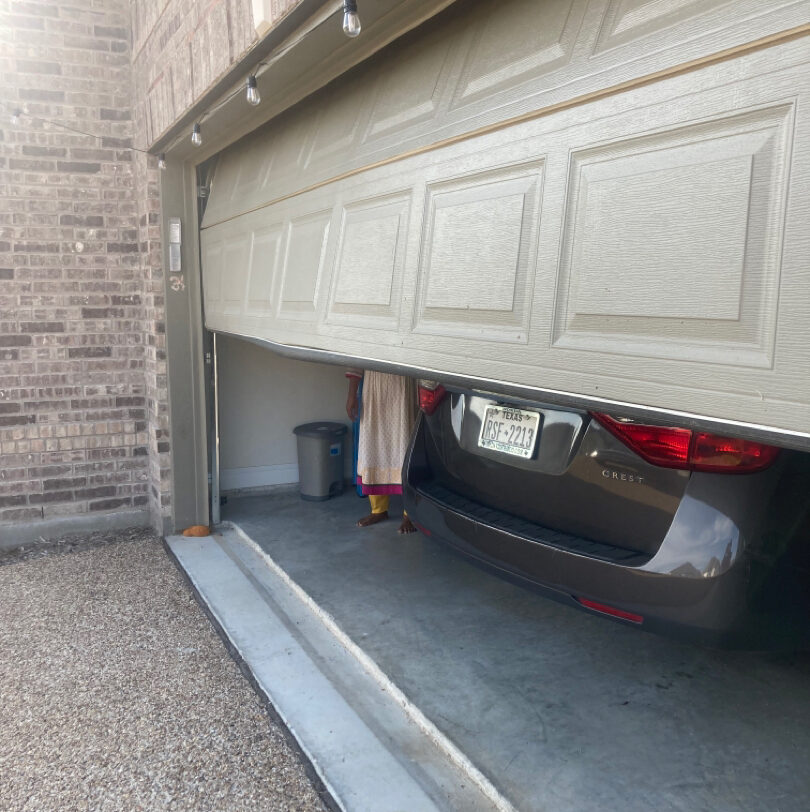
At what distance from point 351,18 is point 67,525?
15.1 ft

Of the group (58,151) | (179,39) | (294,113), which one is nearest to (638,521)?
(294,113)

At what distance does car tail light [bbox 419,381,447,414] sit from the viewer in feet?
12.2

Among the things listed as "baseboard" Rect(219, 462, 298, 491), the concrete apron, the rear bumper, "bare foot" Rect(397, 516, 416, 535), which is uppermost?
the rear bumper

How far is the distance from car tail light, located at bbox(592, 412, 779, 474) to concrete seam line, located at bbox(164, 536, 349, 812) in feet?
Result: 5.42

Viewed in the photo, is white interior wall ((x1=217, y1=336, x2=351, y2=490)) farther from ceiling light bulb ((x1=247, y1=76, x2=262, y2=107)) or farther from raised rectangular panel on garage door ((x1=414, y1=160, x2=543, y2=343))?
raised rectangular panel on garage door ((x1=414, y1=160, x2=543, y2=343))

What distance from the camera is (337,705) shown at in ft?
10.4

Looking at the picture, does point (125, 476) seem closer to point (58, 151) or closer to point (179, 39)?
point (58, 151)

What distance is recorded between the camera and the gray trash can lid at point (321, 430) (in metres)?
6.11

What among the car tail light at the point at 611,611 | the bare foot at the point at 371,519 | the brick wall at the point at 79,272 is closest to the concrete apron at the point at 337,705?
the car tail light at the point at 611,611

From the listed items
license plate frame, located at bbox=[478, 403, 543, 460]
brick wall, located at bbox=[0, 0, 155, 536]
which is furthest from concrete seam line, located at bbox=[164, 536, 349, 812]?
license plate frame, located at bbox=[478, 403, 543, 460]

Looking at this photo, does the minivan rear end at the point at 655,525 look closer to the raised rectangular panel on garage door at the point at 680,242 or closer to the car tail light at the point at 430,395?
the car tail light at the point at 430,395

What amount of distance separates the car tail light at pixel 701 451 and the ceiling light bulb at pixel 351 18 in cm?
162

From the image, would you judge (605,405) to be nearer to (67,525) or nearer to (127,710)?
(127,710)

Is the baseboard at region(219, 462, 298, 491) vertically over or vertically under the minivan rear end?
under
